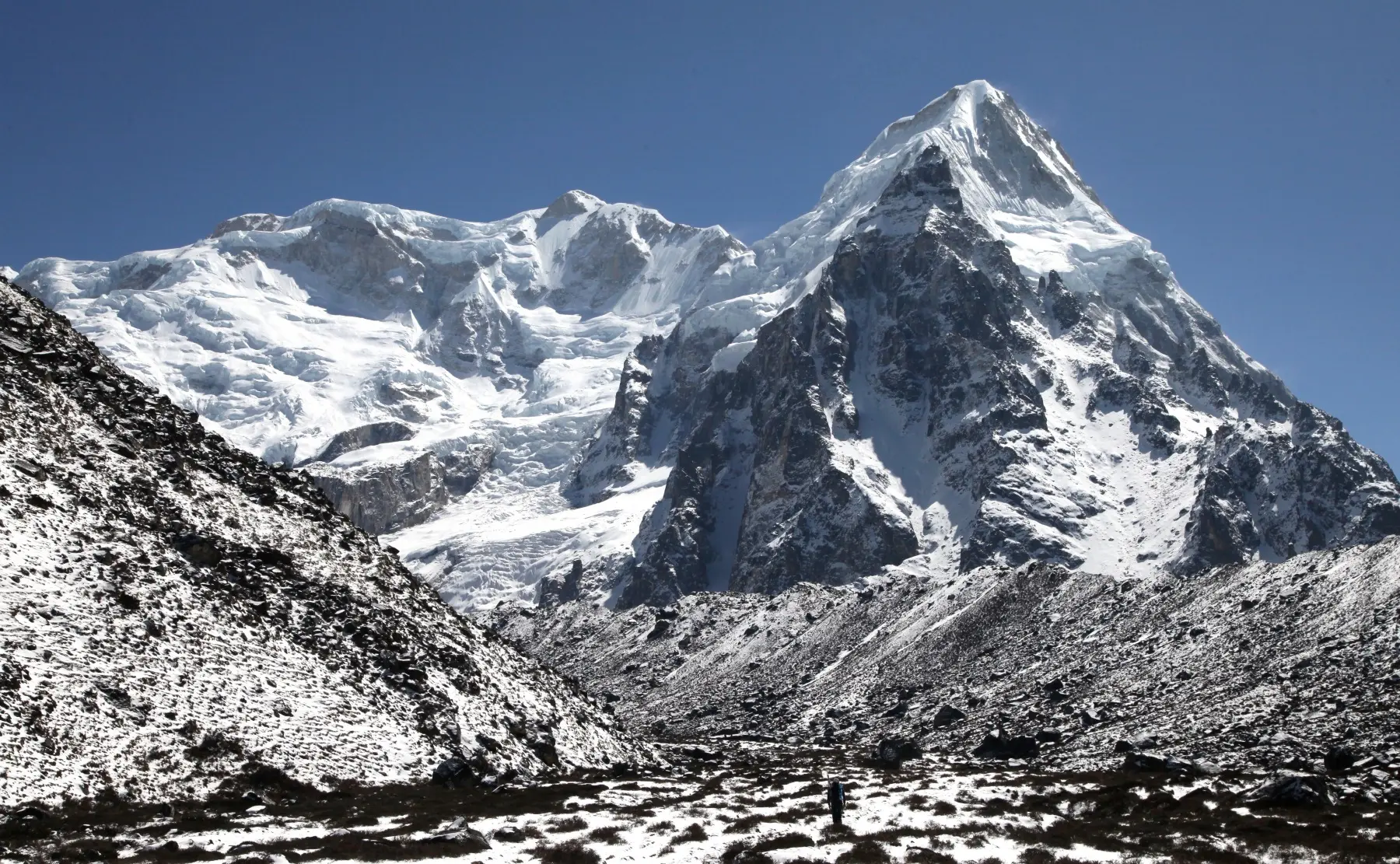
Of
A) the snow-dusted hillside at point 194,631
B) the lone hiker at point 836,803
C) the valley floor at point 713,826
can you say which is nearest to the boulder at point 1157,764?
the valley floor at point 713,826

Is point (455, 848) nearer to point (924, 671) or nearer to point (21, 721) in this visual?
point (21, 721)

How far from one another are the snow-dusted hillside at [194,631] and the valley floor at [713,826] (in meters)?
3.55

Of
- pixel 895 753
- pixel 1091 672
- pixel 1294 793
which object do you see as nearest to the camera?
pixel 1294 793

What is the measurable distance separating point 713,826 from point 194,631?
28262mm

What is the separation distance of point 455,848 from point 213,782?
55.4 feet

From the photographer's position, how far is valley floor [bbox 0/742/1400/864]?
46.9 meters

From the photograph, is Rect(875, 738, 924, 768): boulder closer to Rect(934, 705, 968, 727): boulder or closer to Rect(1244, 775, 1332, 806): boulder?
Rect(934, 705, 968, 727): boulder

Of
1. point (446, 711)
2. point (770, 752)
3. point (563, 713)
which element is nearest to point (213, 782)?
point (446, 711)

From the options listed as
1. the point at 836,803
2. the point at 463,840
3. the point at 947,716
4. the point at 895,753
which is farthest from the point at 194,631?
the point at 947,716

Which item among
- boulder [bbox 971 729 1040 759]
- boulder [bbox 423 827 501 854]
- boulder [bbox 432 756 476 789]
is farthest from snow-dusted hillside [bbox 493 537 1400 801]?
boulder [bbox 423 827 501 854]

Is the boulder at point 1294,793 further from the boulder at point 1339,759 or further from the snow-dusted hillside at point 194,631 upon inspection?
the snow-dusted hillside at point 194,631

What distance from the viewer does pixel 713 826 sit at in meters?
56.5

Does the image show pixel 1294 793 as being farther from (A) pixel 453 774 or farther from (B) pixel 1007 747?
(B) pixel 1007 747

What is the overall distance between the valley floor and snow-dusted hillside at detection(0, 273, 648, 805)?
3.55 m
